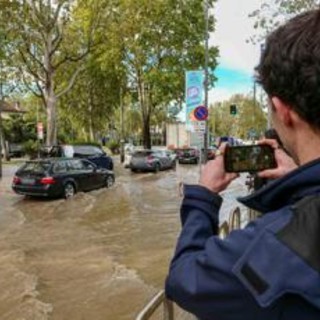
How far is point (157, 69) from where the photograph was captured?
45250 mm

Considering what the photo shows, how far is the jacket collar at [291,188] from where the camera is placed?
4.77ft

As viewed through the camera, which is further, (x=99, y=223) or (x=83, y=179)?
(x=83, y=179)

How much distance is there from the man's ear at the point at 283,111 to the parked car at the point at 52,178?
66.9 ft

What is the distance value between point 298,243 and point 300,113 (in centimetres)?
36

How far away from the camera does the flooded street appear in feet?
27.6

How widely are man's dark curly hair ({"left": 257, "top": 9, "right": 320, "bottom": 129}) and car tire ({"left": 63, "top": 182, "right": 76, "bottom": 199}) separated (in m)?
21.0

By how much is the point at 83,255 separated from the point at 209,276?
1061cm

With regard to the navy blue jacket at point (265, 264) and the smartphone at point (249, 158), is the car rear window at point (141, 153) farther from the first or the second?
the navy blue jacket at point (265, 264)

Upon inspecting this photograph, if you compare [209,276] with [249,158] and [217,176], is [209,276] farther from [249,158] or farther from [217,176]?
[249,158]

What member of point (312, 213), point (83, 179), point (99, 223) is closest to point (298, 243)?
point (312, 213)

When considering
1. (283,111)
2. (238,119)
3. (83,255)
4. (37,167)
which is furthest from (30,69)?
(238,119)

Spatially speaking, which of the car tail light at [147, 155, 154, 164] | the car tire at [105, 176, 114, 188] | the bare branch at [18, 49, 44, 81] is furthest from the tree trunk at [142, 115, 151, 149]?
the car tire at [105, 176, 114, 188]

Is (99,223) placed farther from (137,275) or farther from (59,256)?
(137,275)

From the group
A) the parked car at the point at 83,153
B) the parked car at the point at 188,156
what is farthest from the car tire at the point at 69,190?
the parked car at the point at 188,156
